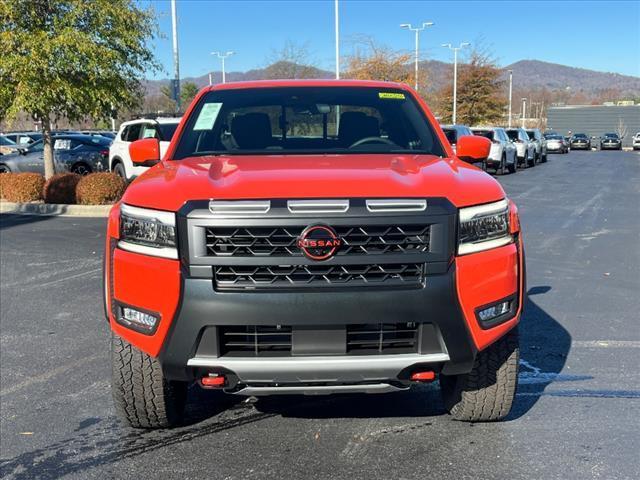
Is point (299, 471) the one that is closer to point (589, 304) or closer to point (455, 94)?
point (589, 304)

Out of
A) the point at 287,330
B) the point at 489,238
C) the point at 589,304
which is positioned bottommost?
the point at 589,304

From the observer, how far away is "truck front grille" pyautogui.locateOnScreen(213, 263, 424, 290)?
9.55 feet

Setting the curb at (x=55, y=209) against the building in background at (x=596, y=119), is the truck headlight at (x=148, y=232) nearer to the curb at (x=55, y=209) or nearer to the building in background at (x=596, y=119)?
the curb at (x=55, y=209)

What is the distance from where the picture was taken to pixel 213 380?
10.2 feet

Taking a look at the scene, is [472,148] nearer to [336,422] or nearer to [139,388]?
[336,422]

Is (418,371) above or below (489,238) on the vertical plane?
below

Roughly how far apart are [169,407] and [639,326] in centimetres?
400

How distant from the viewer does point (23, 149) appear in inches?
809

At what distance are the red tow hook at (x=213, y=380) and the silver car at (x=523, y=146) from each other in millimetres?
27364

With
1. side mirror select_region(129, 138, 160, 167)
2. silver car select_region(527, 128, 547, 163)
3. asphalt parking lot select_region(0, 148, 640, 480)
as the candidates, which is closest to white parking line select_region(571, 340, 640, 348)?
asphalt parking lot select_region(0, 148, 640, 480)

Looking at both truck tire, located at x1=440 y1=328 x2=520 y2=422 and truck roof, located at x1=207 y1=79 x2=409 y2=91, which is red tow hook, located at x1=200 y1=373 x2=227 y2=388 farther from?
truck roof, located at x1=207 y1=79 x2=409 y2=91

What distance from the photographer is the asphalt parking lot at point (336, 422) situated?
10.9 ft

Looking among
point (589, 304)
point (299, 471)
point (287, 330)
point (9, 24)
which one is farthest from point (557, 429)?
point (9, 24)

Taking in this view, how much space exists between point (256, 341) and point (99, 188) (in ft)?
38.4
